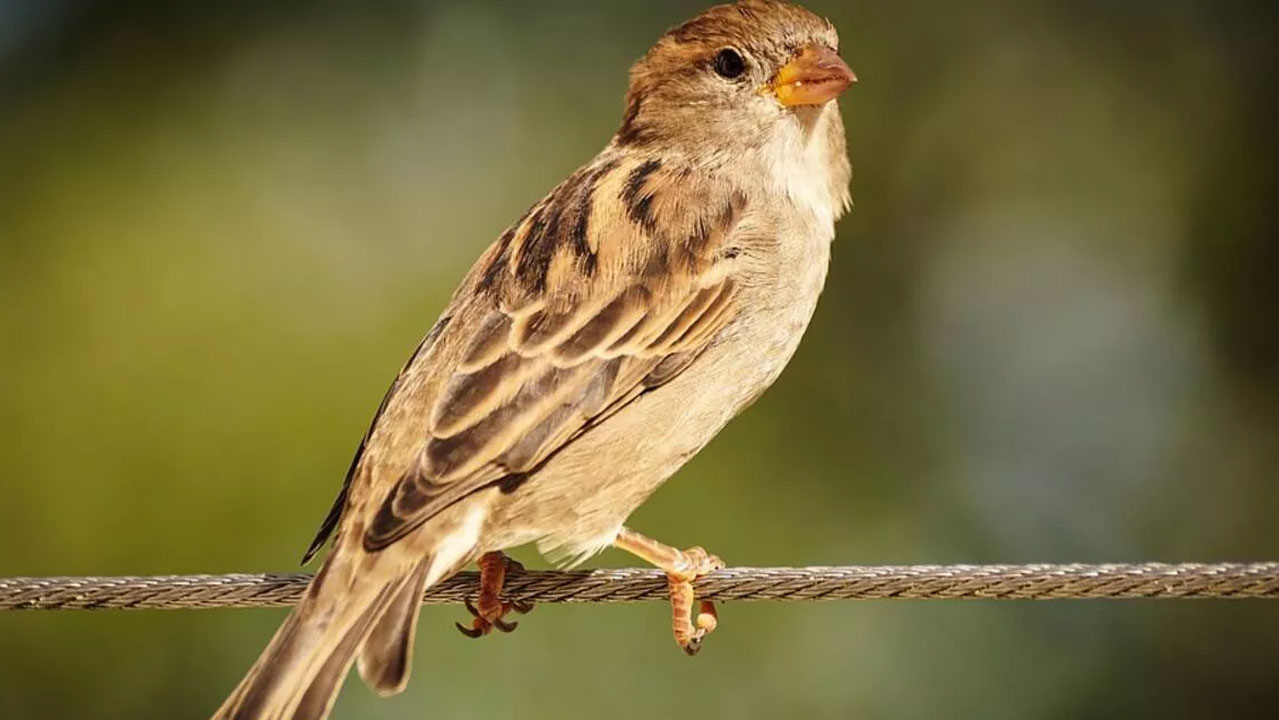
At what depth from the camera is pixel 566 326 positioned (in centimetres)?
501

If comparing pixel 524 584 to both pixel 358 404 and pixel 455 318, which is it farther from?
pixel 358 404

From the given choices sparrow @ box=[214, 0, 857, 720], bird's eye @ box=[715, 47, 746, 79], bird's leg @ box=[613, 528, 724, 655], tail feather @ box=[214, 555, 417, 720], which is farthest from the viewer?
bird's eye @ box=[715, 47, 746, 79]

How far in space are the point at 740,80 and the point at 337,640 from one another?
236 cm

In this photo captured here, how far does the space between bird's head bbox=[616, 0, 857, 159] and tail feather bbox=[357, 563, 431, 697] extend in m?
1.86

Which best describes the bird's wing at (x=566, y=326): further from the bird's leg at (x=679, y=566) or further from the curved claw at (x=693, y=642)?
the curved claw at (x=693, y=642)

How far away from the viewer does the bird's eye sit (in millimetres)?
5945

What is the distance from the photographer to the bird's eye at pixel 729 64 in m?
5.95

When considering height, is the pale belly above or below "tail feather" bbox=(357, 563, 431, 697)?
above

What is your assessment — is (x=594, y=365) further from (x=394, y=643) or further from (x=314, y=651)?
(x=314, y=651)

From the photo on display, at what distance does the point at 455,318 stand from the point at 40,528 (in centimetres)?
339

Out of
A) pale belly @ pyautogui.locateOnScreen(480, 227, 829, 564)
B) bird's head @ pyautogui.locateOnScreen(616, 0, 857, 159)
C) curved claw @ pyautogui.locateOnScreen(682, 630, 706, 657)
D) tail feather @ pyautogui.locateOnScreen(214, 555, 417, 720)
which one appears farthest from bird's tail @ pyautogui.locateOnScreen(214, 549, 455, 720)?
bird's head @ pyautogui.locateOnScreen(616, 0, 857, 159)

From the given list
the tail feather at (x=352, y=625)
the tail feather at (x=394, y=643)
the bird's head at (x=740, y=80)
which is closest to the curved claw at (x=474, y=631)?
the tail feather at (x=352, y=625)

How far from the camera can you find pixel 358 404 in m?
7.67

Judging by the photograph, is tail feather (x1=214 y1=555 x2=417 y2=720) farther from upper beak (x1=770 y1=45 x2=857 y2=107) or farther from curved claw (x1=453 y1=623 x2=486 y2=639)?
upper beak (x1=770 y1=45 x2=857 y2=107)
